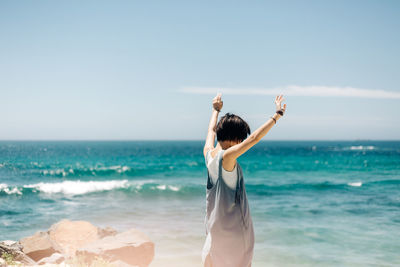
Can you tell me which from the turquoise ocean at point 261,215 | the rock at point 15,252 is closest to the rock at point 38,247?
the rock at point 15,252

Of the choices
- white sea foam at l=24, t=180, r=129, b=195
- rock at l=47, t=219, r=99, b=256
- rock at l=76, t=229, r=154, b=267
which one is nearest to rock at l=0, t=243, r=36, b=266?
rock at l=76, t=229, r=154, b=267

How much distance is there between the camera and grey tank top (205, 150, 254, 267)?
2682mm

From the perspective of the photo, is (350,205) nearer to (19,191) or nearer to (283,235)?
(283,235)

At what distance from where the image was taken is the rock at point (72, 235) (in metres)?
8.54

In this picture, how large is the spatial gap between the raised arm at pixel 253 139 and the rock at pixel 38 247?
6.41 meters

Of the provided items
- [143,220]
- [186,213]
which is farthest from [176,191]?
[143,220]

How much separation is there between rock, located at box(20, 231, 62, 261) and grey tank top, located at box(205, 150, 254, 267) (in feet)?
19.6

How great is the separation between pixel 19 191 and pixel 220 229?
19786 mm

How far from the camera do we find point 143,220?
12984 mm

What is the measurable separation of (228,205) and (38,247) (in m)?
6.29

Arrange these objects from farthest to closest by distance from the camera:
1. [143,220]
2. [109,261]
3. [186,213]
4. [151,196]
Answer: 1. [151,196]
2. [186,213]
3. [143,220]
4. [109,261]

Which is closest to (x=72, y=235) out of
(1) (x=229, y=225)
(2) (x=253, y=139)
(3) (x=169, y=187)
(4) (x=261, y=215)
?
(1) (x=229, y=225)

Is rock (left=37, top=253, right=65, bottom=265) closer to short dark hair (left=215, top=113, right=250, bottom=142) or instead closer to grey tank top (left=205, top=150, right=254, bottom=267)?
grey tank top (left=205, top=150, right=254, bottom=267)

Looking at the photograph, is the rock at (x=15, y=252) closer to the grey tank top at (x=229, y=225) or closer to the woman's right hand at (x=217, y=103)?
the grey tank top at (x=229, y=225)
